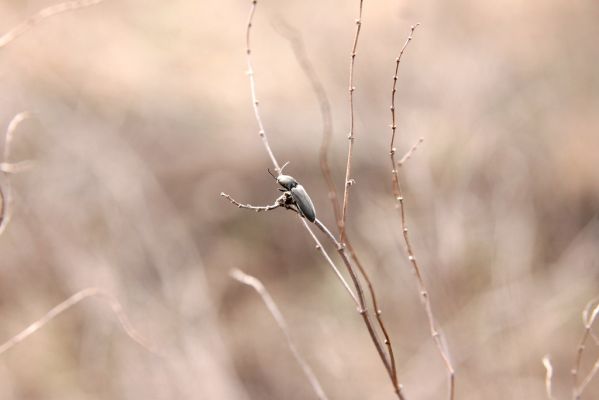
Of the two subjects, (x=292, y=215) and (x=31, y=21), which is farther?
(x=292, y=215)

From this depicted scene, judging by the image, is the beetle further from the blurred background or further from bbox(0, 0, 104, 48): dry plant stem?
the blurred background

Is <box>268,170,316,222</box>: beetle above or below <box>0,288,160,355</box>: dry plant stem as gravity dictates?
below

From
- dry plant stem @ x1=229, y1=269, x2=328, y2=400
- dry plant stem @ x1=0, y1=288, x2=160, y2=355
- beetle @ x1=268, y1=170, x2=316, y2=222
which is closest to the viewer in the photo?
beetle @ x1=268, y1=170, x2=316, y2=222

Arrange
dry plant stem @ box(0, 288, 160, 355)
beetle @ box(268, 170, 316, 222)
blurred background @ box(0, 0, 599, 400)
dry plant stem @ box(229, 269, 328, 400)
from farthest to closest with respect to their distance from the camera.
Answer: blurred background @ box(0, 0, 599, 400), dry plant stem @ box(0, 288, 160, 355), dry plant stem @ box(229, 269, 328, 400), beetle @ box(268, 170, 316, 222)

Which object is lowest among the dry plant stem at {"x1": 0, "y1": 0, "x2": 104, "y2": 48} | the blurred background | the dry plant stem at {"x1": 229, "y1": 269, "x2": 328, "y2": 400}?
the dry plant stem at {"x1": 229, "y1": 269, "x2": 328, "y2": 400}

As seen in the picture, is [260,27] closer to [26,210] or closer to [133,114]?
[133,114]

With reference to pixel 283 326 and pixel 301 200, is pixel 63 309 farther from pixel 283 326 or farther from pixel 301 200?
pixel 301 200

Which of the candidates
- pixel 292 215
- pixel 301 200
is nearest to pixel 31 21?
pixel 301 200

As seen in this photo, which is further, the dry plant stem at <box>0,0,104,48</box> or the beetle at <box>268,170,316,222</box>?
the dry plant stem at <box>0,0,104,48</box>

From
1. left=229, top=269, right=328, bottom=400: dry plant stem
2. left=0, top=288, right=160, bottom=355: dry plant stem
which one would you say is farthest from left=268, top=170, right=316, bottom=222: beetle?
left=0, top=288, right=160, bottom=355: dry plant stem

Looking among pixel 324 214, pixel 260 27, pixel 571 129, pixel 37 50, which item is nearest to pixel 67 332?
pixel 324 214
